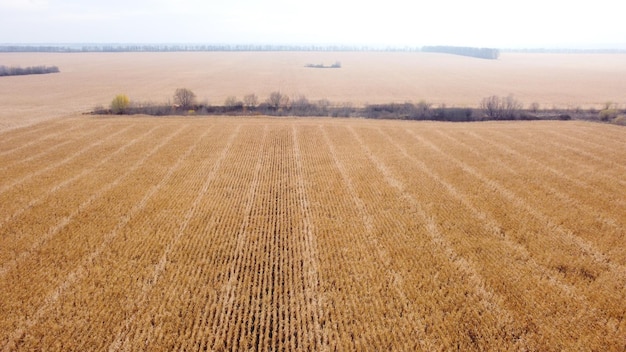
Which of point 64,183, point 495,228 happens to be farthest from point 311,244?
point 64,183

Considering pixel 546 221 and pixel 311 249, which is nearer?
pixel 311 249

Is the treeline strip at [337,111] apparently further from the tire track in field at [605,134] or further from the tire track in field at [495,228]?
the tire track in field at [495,228]

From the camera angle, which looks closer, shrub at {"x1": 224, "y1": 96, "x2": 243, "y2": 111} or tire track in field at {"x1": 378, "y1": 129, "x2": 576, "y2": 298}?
tire track in field at {"x1": 378, "y1": 129, "x2": 576, "y2": 298}

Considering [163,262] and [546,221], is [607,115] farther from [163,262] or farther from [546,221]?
[163,262]

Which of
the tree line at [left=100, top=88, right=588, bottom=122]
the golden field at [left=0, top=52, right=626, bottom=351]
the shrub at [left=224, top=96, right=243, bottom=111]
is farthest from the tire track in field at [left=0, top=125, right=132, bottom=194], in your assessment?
the shrub at [left=224, top=96, right=243, bottom=111]

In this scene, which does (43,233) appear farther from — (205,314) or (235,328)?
(235,328)

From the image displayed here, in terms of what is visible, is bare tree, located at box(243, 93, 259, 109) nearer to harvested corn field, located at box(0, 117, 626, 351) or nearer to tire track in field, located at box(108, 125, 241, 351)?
harvested corn field, located at box(0, 117, 626, 351)

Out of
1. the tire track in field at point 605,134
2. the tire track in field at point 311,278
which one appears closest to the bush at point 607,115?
the tire track in field at point 605,134

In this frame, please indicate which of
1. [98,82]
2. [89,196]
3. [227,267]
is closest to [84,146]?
[89,196]
